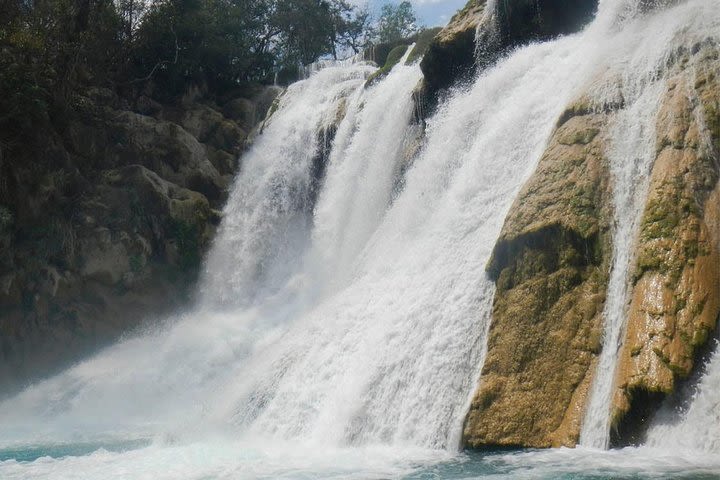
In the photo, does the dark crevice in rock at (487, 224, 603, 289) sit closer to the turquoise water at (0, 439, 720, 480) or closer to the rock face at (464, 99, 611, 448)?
the rock face at (464, 99, 611, 448)

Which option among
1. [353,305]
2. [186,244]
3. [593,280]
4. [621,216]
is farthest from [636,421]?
[186,244]

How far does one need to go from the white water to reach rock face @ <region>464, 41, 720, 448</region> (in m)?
0.33

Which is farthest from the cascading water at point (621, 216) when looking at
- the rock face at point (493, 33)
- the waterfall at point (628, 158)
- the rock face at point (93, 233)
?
the rock face at point (93, 233)

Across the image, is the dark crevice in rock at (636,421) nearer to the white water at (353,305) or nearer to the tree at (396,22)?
the white water at (353,305)

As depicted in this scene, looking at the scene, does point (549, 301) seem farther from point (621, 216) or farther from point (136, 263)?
point (136, 263)

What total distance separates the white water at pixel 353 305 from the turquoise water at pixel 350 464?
0.06 metres

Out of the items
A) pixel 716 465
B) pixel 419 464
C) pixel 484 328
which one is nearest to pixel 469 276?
pixel 484 328

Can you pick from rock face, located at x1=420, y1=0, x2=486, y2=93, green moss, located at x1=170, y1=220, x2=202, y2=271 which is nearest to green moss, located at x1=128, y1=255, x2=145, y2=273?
green moss, located at x1=170, y1=220, x2=202, y2=271

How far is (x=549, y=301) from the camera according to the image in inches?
328

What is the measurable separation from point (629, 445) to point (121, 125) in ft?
60.1

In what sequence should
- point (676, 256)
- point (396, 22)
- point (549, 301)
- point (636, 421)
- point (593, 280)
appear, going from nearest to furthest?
point (636, 421)
point (676, 256)
point (593, 280)
point (549, 301)
point (396, 22)

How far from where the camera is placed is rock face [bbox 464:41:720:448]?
23.1 ft

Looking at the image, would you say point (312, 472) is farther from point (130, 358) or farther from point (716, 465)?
point (130, 358)

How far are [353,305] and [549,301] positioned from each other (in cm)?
392
